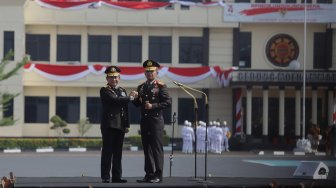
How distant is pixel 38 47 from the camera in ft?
159

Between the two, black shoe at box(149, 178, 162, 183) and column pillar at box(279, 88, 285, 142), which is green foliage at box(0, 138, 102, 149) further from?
black shoe at box(149, 178, 162, 183)

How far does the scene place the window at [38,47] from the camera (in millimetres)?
48188

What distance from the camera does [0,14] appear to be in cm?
4650

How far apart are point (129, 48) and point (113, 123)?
1361 inches

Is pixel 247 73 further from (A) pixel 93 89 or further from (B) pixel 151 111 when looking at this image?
(B) pixel 151 111

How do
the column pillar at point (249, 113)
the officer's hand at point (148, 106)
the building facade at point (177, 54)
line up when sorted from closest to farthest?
1. the officer's hand at point (148, 106)
2. the column pillar at point (249, 113)
3. the building facade at point (177, 54)

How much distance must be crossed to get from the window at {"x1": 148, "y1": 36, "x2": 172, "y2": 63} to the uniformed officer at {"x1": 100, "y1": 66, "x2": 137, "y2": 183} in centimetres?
3422

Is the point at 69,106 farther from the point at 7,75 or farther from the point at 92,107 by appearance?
the point at 7,75

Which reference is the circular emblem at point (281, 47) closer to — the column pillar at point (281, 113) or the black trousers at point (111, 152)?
the column pillar at point (281, 113)

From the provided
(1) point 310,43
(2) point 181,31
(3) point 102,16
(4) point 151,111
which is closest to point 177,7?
(2) point 181,31

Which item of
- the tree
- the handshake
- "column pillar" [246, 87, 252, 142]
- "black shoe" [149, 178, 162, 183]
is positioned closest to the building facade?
"column pillar" [246, 87, 252, 142]

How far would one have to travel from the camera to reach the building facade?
155 feet

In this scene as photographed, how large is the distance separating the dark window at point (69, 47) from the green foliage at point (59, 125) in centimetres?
367

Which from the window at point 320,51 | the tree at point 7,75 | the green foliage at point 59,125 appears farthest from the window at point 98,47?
the window at point 320,51
